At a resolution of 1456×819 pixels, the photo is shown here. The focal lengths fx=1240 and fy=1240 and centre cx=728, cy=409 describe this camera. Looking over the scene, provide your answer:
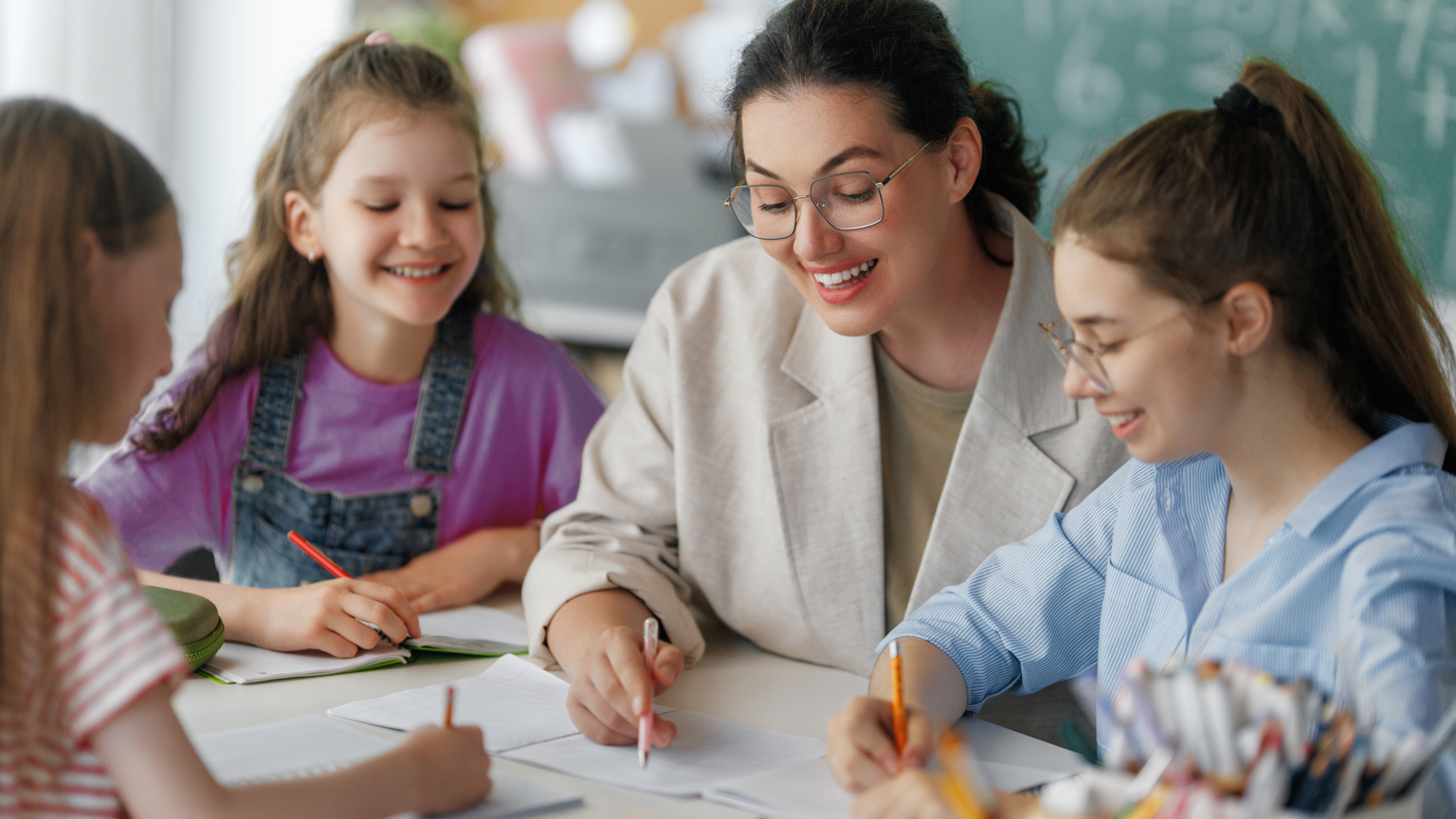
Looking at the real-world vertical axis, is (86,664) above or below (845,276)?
below

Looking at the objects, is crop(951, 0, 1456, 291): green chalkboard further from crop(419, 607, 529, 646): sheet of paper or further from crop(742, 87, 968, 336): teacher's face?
crop(419, 607, 529, 646): sheet of paper

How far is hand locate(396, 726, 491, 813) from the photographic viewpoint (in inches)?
35.1

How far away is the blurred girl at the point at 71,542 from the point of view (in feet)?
2.44

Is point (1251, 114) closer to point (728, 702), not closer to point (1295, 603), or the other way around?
point (1295, 603)

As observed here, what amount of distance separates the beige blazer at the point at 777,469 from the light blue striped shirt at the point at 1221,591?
0.15 metres

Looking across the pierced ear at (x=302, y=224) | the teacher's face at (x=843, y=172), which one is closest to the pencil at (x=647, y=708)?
the teacher's face at (x=843, y=172)

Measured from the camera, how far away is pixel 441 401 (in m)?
1.68

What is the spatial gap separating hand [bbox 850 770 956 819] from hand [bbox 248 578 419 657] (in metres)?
0.62

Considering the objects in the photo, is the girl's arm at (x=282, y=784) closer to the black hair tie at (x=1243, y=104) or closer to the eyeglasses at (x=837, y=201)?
the eyeglasses at (x=837, y=201)

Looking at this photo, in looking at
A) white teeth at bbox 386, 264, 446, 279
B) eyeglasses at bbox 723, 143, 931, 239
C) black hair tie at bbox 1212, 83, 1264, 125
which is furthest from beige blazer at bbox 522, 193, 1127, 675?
black hair tie at bbox 1212, 83, 1264, 125

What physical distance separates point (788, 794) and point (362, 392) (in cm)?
92

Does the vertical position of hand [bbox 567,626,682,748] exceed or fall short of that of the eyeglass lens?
it falls short

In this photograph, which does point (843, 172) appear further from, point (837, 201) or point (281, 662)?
point (281, 662)

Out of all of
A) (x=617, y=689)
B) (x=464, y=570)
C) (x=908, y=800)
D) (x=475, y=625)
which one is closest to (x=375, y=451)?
(x=464, y=570)
